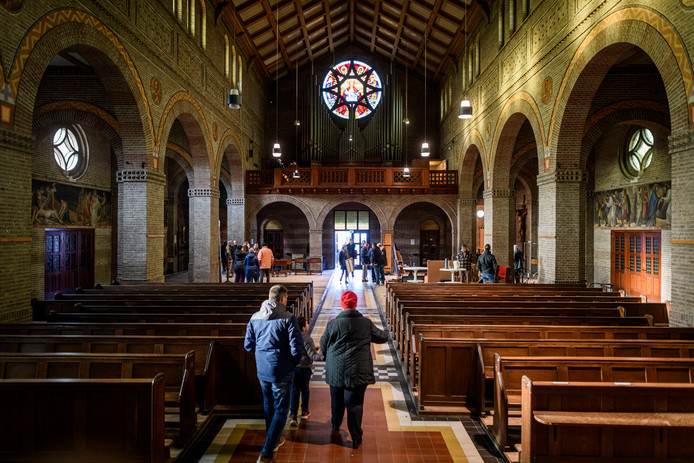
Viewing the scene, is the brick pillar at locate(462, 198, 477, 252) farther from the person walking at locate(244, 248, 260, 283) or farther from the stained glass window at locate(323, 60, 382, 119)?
the person walking at locate(244, 248, 260, 283)

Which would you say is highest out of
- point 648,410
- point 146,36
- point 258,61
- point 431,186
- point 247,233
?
point 258,61

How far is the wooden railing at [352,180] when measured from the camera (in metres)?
22.3

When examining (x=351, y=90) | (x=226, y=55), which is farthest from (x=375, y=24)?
(x=226, y=55)

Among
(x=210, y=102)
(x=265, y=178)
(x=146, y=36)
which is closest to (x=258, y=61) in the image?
(x=265, y=178)

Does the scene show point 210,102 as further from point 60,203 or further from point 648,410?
point 648,410

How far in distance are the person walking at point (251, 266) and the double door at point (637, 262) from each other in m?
12.2

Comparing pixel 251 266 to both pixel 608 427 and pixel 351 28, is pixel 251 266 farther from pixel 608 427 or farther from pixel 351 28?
pixel 351 28

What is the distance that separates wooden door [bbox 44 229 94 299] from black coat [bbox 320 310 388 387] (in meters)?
12.7

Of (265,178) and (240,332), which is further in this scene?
(265,178)

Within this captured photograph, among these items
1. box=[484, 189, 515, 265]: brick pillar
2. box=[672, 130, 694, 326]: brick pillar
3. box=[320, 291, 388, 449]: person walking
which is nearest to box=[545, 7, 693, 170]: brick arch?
box=[672, 130, 694, 326]: brick pillar

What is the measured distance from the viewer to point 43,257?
1366 centimetres

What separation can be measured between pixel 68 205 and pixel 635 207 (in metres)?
17.5

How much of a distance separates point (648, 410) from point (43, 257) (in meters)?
14.7

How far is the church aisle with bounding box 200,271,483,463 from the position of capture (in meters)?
4.54
